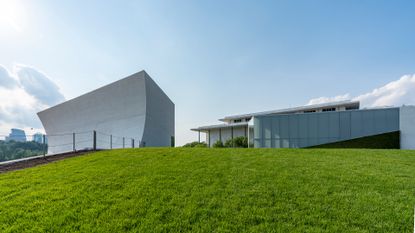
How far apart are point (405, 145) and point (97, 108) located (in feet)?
96.3

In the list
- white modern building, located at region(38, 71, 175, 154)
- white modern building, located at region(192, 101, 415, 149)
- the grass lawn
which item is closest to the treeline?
the grass lawn

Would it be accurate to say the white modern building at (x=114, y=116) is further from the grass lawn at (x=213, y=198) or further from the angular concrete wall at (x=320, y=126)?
the grass lawn at (x=213, y=198)

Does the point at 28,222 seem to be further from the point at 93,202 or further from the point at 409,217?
the point at 409,217

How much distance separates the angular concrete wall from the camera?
17.0 meters

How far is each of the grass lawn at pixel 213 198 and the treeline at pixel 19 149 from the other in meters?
4.99

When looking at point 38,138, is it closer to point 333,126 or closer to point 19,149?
point 19,149

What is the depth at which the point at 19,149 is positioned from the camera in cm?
1127

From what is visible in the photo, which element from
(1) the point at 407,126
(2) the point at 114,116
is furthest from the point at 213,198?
(2) the point at 114,116

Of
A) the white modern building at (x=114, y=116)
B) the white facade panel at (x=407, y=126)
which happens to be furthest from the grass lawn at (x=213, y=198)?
the white modern building at (x=114, y=116)

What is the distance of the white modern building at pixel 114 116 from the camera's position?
24.3 m

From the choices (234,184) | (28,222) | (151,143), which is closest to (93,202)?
(28,222)

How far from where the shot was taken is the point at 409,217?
3.74m

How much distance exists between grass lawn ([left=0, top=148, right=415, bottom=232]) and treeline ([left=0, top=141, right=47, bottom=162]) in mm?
4992

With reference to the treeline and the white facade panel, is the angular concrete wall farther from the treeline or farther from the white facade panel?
the treeline
